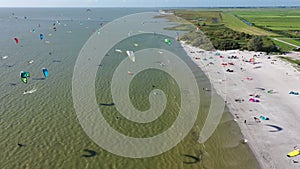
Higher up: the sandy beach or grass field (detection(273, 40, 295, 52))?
grass field (detection(273, 40, 295, 52))

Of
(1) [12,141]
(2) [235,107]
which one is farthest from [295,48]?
(1) [12,141]

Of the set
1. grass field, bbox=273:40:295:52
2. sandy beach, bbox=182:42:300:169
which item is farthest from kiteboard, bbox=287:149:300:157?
grass field, bbox=273:40:295:52

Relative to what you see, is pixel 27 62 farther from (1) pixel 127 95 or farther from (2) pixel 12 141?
(2) pixel 12 141

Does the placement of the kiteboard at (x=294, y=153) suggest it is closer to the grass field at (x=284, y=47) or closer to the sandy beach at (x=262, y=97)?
the sandy beach at (x=262, y=97)

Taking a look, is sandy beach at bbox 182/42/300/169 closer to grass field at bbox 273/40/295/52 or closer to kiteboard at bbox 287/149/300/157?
kiteboard at bbox 287/149/300/157

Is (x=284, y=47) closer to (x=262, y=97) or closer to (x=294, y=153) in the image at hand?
(x=262, y=97)

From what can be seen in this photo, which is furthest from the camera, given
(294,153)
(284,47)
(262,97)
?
(284,47)

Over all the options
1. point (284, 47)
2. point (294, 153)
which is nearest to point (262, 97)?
point (294, 153)

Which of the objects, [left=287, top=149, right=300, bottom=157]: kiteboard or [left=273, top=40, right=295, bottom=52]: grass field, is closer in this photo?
[left=287, top=149, right=300, bottom=157]: kiteboard

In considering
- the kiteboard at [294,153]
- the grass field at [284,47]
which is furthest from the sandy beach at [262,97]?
the grass field at [284,47]
